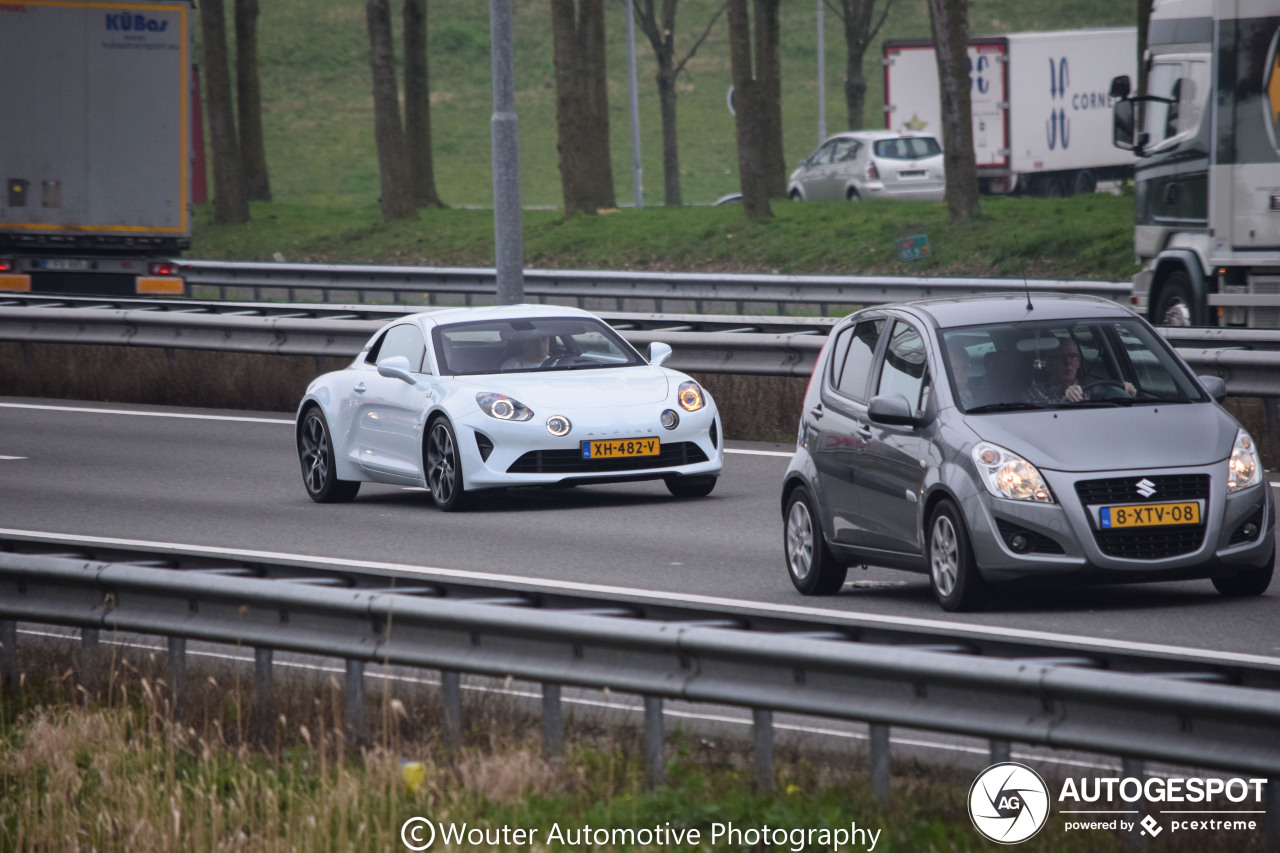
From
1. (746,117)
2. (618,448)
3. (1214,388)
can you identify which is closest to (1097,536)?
(1214,388)

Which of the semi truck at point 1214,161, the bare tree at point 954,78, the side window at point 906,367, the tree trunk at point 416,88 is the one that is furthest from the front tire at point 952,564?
the tree trunk at point 416,88

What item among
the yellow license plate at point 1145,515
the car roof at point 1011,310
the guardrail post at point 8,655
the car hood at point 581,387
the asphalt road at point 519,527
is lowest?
the asphalt road at point 519,527

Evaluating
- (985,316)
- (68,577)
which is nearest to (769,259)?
(985,316)

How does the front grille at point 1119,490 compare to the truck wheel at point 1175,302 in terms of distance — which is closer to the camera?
the front grille at point 1119,490

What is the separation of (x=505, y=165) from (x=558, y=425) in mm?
5379

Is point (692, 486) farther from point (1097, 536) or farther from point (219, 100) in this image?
point (219, 100)

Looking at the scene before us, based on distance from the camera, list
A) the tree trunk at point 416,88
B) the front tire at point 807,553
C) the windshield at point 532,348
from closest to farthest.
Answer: the front tire at point 807,553
the windshield at point 532,348
the tree trunk at point 416,88

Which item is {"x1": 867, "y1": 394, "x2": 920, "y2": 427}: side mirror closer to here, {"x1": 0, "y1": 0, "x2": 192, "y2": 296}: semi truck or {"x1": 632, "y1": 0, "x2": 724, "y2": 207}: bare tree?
{"x1": 0, "y1": 0, "x2": 192, "y2": 296}: semi truck

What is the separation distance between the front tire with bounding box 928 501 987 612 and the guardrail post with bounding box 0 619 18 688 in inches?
170

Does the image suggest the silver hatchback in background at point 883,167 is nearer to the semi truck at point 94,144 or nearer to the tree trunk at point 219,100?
the tree trunk at point 219,100

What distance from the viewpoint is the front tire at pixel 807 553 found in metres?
10.8

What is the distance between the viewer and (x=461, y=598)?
7691 mm

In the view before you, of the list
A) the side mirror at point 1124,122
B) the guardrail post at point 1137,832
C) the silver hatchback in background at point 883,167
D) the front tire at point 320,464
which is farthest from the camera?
the silver hatchback in background at point 883,167

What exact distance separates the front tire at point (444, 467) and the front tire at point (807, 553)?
3.40 meters
